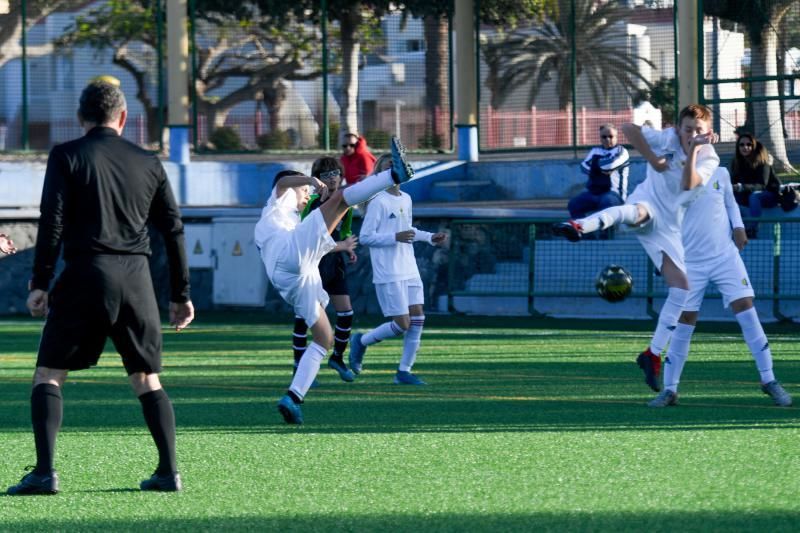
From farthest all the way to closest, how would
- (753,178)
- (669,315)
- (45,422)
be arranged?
1. (753,178)
2. (669,315)
3. (45,422)

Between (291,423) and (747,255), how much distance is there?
10.6 m

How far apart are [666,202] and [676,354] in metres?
1.09

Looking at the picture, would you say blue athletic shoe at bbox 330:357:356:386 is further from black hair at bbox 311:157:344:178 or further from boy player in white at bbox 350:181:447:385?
black hair at bbox 311:157:344:178

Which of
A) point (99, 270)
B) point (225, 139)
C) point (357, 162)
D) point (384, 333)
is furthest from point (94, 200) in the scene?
point (225, 139)

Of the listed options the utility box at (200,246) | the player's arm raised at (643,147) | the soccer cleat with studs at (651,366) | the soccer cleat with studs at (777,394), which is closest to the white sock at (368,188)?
the player's arm raised at (643,147)

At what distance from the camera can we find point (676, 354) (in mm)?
10438

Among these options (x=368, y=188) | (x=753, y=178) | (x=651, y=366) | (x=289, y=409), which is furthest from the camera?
(x=753, y=178)

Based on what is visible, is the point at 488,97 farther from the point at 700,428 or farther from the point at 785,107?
the point at 700,428

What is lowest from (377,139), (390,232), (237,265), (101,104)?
(237,265)

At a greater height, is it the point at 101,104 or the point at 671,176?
the point at 101,104

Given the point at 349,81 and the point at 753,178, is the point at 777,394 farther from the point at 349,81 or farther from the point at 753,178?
the point at 349,81

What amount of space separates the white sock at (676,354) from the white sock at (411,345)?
8.47 ft

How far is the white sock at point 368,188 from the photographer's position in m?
8.62

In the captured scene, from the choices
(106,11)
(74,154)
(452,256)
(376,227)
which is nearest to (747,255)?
Answer: (452,256)
